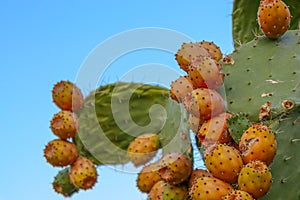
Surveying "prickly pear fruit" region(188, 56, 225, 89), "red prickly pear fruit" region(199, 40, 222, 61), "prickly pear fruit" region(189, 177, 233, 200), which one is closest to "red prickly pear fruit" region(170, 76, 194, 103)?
"prickly pear fruit" region(188, 56, 225, 89)

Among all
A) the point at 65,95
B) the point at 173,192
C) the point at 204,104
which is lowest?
the point at 173,192

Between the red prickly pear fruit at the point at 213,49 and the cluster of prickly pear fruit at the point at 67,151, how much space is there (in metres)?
0.85

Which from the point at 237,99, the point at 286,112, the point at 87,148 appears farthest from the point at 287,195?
the point at 87,148

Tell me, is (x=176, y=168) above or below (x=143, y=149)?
below

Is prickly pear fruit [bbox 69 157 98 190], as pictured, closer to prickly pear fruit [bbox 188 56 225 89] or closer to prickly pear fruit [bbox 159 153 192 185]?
prickly pear fruit [bbox 159 153 192 185]

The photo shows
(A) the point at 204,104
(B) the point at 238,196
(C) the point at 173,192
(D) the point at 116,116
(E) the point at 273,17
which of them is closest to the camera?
(B) the point at 238,196

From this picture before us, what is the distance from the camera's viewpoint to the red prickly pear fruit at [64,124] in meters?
2.41

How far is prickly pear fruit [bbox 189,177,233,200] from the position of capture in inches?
51.3

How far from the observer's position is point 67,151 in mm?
2400

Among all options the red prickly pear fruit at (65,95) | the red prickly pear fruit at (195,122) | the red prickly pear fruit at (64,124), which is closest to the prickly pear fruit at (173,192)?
the red prickly pear fruit at (195,122)

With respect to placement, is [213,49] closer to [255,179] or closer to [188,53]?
[188,53]

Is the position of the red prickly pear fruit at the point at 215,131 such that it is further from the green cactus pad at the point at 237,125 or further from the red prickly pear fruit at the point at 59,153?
the red prickly pear fruit at the point at 59,153

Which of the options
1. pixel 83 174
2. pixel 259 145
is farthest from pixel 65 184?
pixel 259 145

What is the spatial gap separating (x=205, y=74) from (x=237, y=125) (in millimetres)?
203
